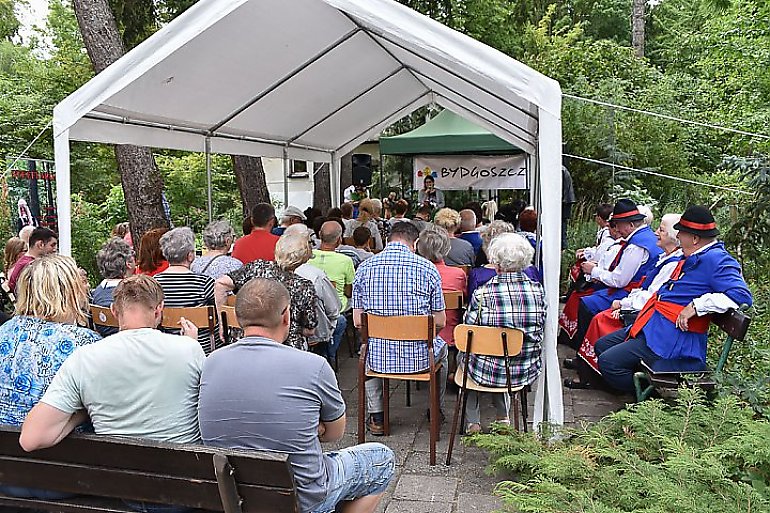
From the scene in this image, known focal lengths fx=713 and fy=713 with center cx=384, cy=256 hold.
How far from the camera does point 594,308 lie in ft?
18.4

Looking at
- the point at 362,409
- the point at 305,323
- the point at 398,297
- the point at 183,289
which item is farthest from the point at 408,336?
the point at 183,289

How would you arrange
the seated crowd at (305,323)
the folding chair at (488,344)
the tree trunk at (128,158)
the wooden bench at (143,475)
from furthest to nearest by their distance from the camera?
the tree trunk at (128,158), the folding chair at (488,344), the seated crowd at (305,323), the wooden bench at (143,475)

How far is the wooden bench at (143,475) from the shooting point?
2.22 m

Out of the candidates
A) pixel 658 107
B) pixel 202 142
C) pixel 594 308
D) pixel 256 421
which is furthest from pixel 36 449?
pixel 658 107

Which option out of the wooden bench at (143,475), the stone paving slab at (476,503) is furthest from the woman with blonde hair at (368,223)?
the wooden bench at (143,475)

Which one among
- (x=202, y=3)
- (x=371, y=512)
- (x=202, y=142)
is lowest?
(x=371, y=512)

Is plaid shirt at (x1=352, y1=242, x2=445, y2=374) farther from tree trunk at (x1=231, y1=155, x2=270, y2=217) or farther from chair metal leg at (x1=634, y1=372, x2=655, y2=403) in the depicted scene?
tree trunk at (x1=231, y1=155, x2=270, y2=217)

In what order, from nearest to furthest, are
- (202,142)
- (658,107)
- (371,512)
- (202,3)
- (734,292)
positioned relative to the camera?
(371,512), (734,292), (202,3), (202,142), (658,107)

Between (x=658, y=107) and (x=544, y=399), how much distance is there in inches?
431

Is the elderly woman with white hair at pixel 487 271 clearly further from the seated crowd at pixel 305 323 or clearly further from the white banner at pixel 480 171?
the white banner at pixel 480 171

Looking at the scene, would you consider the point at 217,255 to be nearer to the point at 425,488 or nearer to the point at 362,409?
the point at 362,409

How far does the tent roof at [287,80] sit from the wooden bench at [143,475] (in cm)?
251

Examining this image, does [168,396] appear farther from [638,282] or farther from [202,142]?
[202,142]

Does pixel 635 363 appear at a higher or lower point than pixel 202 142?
lower
